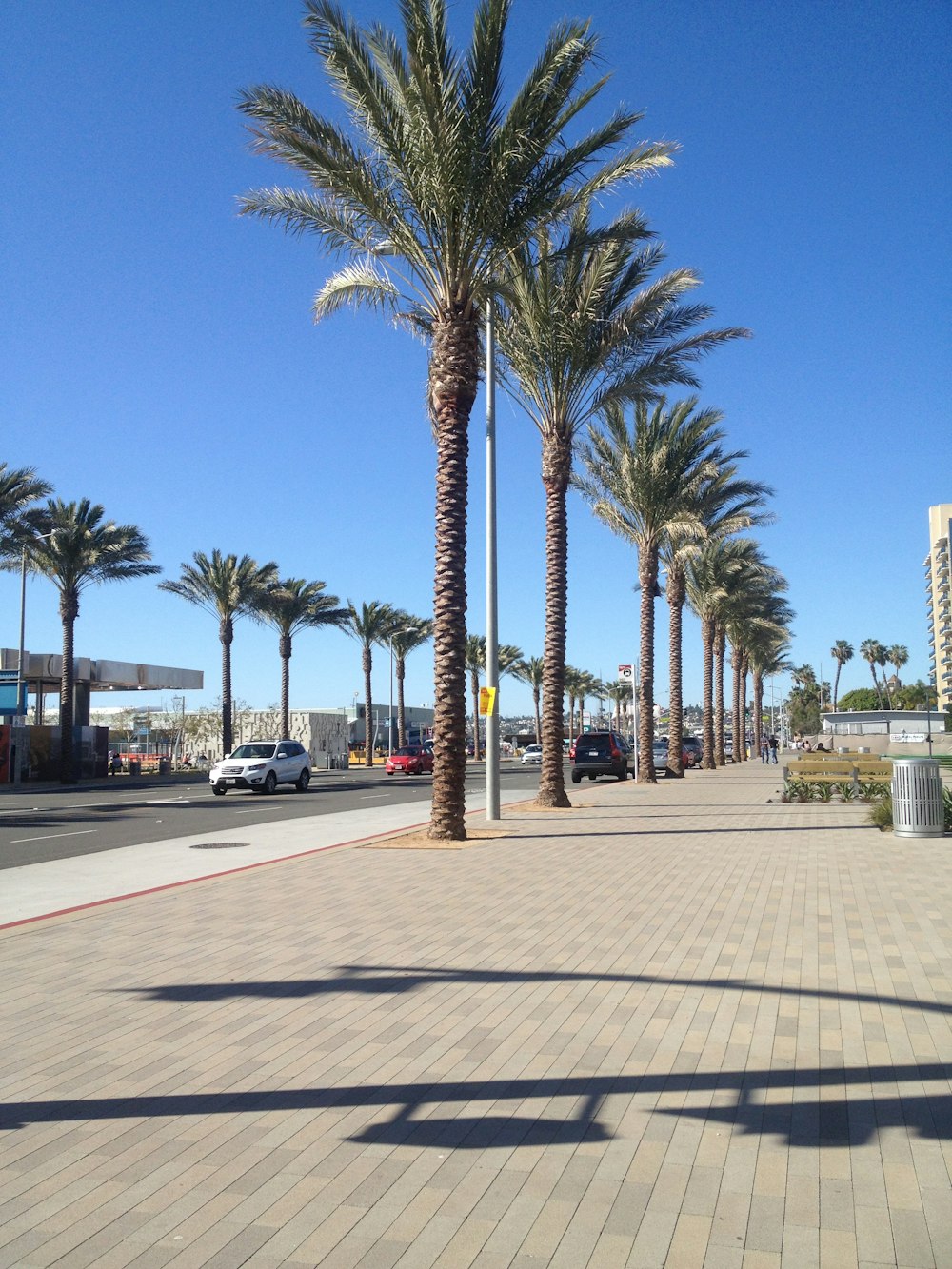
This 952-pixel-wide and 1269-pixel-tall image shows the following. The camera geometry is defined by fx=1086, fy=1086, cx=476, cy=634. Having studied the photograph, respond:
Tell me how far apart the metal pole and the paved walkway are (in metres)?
8.91

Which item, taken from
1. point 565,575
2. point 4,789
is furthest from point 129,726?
point 565,575

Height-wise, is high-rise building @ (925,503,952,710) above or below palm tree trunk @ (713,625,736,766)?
above

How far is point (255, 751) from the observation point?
3328cm

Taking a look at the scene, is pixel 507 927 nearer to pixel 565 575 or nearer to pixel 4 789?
pixel 565 575

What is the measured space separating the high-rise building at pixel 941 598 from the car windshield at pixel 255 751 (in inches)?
4956

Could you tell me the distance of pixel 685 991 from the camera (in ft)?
21.9

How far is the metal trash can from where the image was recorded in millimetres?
15094

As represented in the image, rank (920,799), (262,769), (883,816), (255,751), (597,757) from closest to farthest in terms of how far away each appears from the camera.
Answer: (920,799), (883,816), (262,769), (255,751), (597,757)

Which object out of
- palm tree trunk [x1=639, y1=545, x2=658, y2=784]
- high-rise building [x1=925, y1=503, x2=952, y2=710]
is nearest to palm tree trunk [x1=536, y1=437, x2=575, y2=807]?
palm tree trunk [x1=639, y1=545, x2=658, y2=784]

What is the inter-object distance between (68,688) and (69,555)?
208 inches

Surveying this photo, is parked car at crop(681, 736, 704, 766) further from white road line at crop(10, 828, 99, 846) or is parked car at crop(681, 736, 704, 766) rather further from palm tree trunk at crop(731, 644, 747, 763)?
white road line at crop(10, 828, 99, 846)

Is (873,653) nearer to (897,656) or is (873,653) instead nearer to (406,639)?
(897,656)

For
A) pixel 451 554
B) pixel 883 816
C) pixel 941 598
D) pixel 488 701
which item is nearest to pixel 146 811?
pixel 488 701

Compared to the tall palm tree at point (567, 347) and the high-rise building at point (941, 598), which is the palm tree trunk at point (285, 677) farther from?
the high-rise building at point (941, 598)
